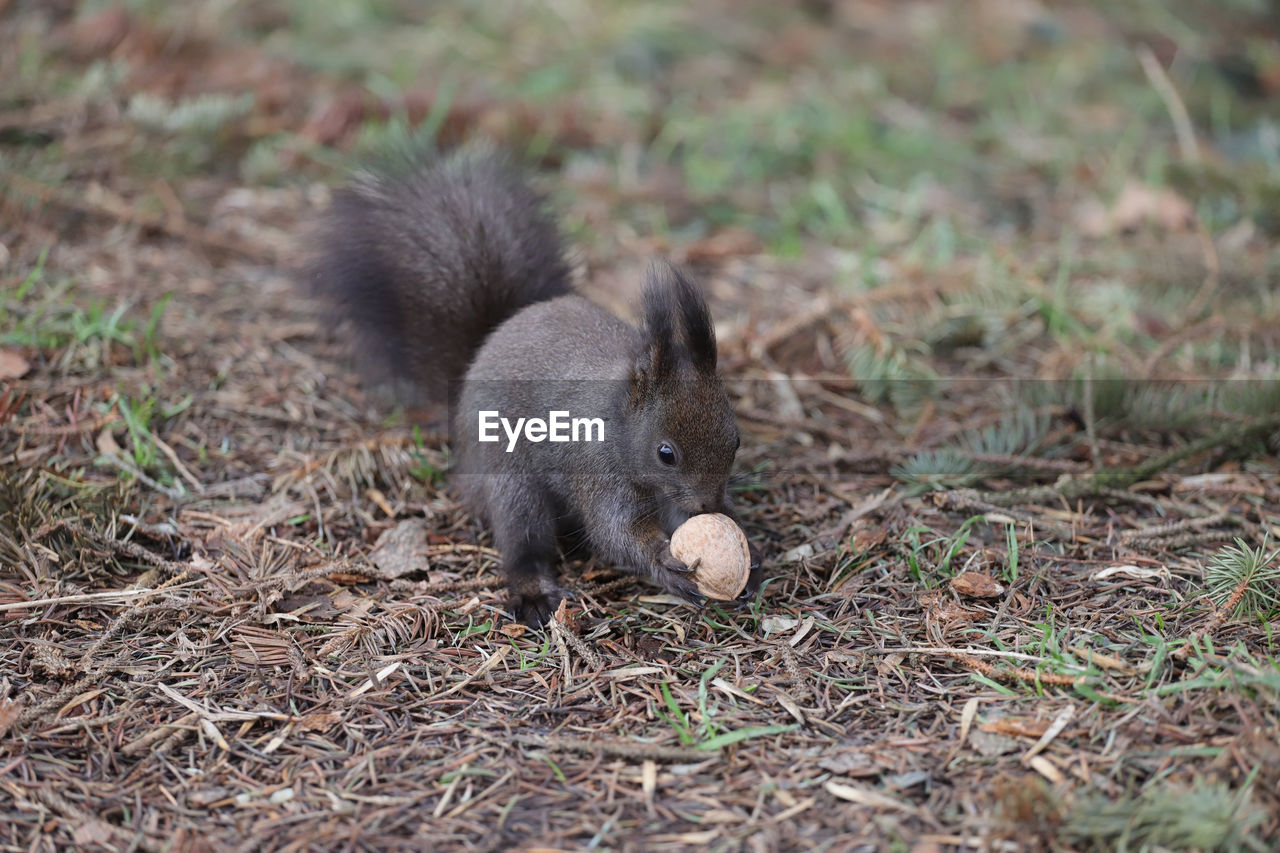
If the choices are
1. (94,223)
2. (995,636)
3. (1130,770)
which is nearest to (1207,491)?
(995,636)

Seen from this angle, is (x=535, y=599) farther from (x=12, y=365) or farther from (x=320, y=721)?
(x=12, y=365)

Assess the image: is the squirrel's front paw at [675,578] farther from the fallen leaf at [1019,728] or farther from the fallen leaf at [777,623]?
the fallen leaf at [1019,728]

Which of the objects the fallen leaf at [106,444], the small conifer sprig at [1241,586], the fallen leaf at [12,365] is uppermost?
the fallen leaf at [12,365]

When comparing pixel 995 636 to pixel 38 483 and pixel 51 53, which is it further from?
pixel 51 53

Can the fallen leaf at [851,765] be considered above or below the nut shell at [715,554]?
below

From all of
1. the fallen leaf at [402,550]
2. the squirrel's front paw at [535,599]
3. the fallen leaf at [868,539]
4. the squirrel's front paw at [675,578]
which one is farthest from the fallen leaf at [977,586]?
the fallen leaf at [402,550]

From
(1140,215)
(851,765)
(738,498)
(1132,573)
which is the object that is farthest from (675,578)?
(1140,215)
